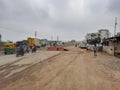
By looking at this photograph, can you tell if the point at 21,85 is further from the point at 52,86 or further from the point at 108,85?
the point at 108,85

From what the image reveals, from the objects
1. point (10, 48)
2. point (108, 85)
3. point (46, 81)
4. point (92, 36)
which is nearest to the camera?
point (108, 85)

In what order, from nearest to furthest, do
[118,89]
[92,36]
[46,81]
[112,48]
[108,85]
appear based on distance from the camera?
1. [118,89]
2. [108,85]
3. [46,81]
4. [112,48]
5. [92,36]

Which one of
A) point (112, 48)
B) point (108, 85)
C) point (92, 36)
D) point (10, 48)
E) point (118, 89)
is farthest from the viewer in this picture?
point (92, 36)

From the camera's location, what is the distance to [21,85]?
36.4ft

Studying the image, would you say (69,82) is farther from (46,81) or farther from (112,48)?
(112,48)

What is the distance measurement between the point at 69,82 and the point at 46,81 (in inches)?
59.2

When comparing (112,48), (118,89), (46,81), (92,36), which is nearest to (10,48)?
(112,48)

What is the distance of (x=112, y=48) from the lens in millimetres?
38438

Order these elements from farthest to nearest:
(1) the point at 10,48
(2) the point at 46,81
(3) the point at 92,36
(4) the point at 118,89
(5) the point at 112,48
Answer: (3) the point at 92,36, (1) the point at 10,48, (5) the point at 112,48, (2) the point at 46,81, (4) the point at 118,89

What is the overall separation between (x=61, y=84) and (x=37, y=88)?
150 cm

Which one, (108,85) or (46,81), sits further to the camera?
(46,81)

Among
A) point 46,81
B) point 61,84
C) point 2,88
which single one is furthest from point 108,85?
point 2,88

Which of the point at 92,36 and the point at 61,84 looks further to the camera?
the point at 92,36

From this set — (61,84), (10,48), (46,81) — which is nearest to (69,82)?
(61,84)
